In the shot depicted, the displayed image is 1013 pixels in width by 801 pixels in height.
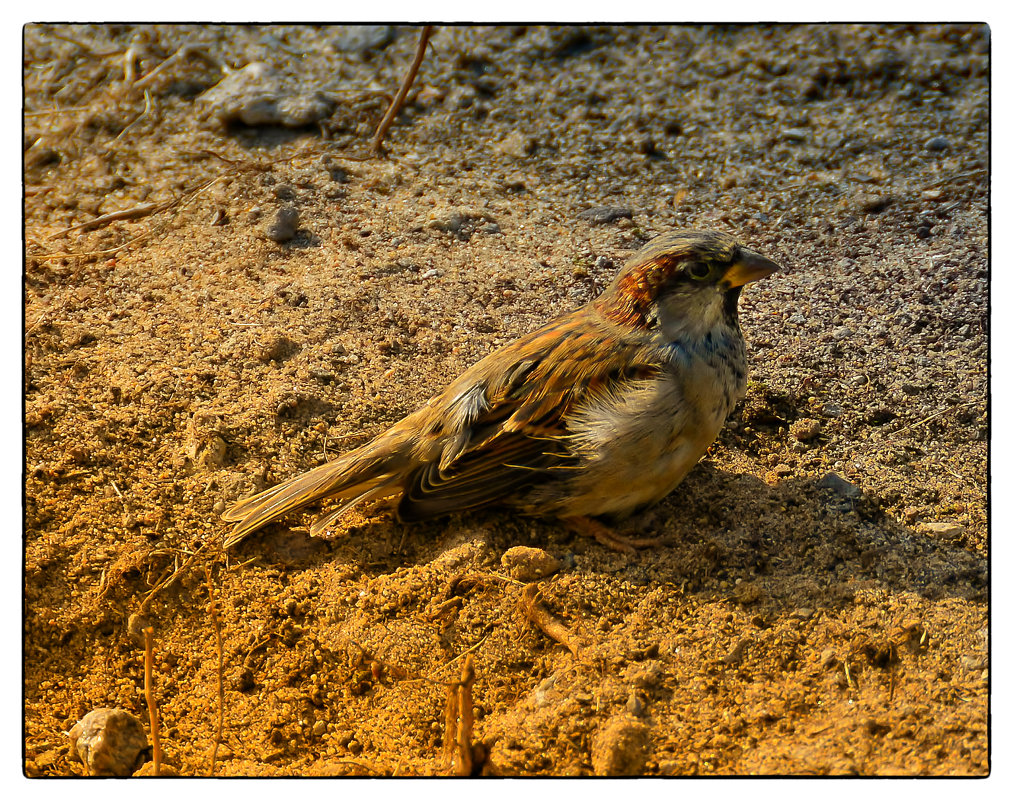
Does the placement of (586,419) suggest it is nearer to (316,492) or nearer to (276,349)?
(316,492)

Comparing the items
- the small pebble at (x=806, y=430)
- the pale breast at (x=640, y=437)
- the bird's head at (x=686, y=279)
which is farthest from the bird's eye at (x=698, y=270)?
the small pebble at (x=806, y=430)

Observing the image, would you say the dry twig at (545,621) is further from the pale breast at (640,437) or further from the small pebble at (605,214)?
the small pebble at (605,214)

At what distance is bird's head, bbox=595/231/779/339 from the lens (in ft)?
14.3

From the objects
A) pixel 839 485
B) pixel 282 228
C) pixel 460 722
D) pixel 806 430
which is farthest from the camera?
pixel 282 228

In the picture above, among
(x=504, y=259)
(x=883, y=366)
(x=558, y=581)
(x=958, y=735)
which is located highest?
(x=504, y=259)

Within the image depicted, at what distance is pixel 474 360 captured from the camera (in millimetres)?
5215

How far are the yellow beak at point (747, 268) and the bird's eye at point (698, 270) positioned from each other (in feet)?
0.27

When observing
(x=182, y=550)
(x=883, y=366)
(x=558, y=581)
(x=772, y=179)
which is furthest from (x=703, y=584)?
(x=772, y=179)

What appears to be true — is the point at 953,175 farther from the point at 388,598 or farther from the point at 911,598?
the point at 388,598

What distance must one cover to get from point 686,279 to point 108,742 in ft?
9.33

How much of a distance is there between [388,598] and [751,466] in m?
1.74

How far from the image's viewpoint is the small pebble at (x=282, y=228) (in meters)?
6.01

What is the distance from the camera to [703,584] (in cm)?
413

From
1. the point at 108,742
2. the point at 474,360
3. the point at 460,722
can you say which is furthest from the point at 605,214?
the point at 108,742
